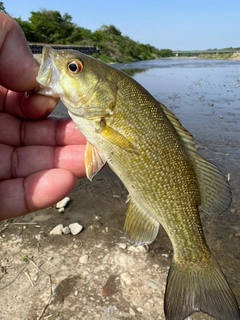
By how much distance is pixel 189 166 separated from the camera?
2.48 m

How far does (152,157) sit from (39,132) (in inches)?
47.7

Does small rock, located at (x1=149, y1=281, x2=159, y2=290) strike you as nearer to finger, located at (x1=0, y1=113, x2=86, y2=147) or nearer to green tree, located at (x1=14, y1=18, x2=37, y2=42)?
A: finger, located at (x1=0, y1=113, x2=86, y2=147)

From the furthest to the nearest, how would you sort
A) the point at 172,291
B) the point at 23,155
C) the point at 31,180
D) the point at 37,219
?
the point at 37,219 < the point at 23,155 < the point at 31,180 < the point at 172,291

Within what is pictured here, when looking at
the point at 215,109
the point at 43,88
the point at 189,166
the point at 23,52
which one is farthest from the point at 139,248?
the point at 215,109

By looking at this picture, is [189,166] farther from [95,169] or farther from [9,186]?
[9,186]

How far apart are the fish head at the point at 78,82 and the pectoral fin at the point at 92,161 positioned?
0.89ft

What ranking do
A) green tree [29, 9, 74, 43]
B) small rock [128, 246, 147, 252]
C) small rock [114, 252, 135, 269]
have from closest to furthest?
small rock [114, 252, 135, 269], small rock [128, 246, 147, 252], green tree [29, 9, 74, 43]

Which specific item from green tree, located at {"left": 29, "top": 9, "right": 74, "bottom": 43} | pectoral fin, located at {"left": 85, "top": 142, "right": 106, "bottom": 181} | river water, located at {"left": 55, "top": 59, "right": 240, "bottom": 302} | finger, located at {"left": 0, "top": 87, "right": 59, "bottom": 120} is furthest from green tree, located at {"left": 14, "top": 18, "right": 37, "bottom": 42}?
pectoral fin, located at {"left": 85, "top": 142, "right": 106, "bottom": 181}

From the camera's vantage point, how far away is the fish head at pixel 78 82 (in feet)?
7.88

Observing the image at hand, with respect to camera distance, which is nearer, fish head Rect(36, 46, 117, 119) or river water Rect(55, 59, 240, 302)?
fish head Rect(36, 46, 117, 119)

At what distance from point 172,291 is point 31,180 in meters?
1.42

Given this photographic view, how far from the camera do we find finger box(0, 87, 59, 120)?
2781 mm

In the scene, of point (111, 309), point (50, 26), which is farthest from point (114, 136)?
point (50, 26)

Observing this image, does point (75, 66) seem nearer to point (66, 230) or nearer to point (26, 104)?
point (26, 104)
